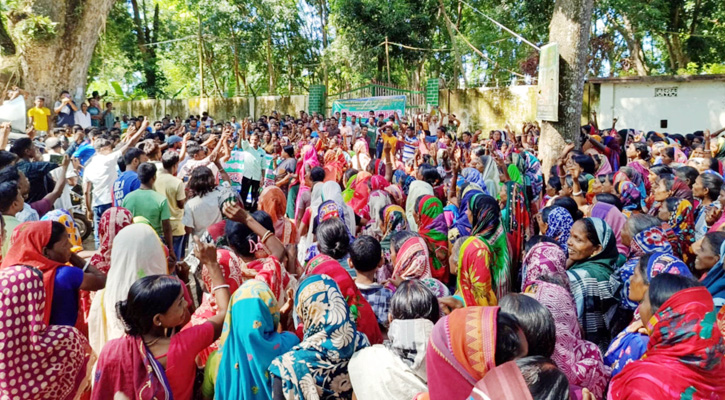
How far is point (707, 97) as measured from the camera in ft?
47.3

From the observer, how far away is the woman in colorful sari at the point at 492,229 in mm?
3953

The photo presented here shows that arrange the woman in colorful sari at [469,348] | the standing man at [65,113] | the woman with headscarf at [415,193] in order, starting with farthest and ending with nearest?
the standing man at [65,113] < the woman with headscarf at [415,193] < the woman in colorful sari at [469,348]

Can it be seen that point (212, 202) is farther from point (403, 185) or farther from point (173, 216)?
point (403, 185)

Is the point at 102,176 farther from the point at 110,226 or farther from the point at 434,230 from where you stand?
the point at 434,230

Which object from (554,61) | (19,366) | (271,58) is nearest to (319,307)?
(19,366)

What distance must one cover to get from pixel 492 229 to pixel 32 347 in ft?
9.80

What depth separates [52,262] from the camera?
9.49 ft

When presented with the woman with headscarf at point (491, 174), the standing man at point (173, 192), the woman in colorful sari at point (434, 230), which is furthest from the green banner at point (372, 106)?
the woman in colorful sari at point (434, 230)

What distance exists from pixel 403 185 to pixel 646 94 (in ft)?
36.9

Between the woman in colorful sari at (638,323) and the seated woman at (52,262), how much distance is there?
269 cm

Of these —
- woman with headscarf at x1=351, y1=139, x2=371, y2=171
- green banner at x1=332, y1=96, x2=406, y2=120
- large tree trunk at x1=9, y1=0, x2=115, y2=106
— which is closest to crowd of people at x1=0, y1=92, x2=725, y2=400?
woman with headscarf at x1=351, y1=139, x2=371, y2=171

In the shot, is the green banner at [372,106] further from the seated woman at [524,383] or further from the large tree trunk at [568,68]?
the seated woman at [524,383]

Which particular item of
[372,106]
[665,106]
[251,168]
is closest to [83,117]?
[251,168]

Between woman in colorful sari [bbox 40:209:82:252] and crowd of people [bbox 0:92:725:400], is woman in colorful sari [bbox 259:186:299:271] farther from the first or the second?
woman in colorful sari [bbox 40:209:82:252]
